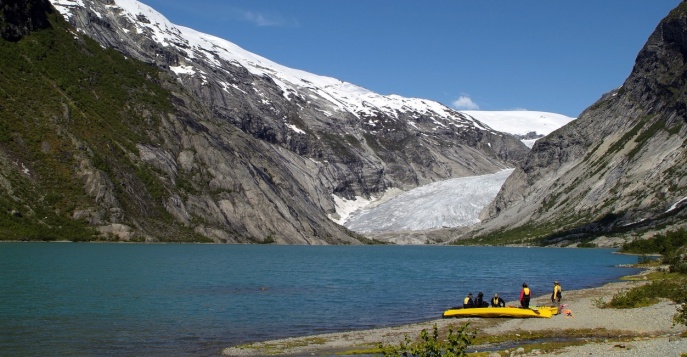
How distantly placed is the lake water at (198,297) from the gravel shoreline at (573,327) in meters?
2.72

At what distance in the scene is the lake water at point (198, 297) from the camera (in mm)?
35938

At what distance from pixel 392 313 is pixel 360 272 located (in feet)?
131

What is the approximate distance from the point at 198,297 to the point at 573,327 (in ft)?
93.1

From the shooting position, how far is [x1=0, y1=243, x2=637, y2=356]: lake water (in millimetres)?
35938

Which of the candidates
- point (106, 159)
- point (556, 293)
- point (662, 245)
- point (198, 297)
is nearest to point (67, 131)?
point (106, 159)

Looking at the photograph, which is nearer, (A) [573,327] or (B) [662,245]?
(A) [573,327]

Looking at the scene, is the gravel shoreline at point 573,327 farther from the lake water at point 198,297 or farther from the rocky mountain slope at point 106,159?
the rocky mountain slope at point 106,159

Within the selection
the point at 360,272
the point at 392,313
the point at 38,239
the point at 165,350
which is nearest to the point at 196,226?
the point at 38,239

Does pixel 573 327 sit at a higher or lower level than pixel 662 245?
lower

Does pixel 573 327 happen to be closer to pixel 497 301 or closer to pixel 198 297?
pixel 497 301

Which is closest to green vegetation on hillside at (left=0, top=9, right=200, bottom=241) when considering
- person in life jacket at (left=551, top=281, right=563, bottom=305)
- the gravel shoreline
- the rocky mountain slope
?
the rocky mountain slope

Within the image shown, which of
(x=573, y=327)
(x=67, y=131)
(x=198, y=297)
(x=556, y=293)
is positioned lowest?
(x=198, y=297)

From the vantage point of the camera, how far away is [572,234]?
618ft

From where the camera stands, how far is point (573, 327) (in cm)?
3797
